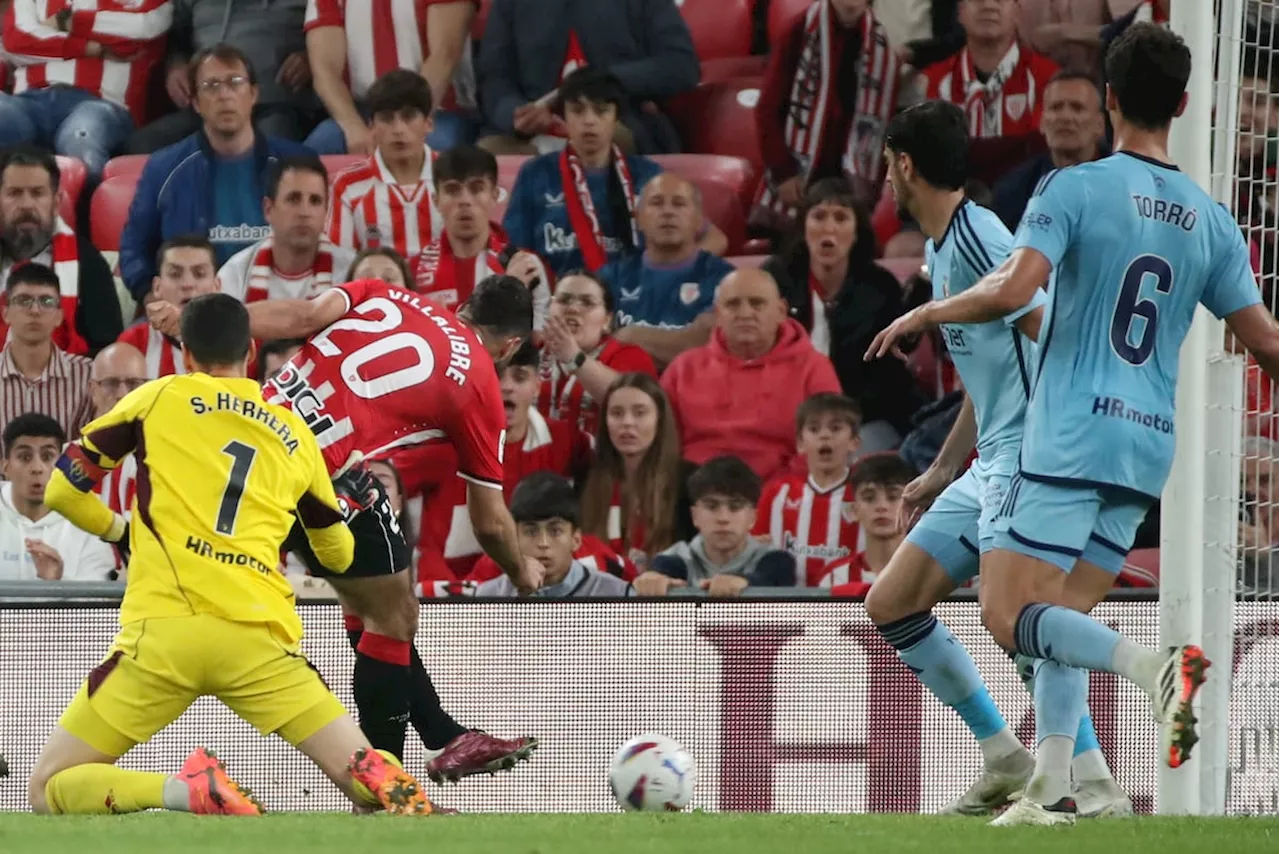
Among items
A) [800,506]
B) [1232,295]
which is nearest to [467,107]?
[800,506]

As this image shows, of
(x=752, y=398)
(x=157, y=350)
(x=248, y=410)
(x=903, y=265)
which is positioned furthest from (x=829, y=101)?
(x=248, y=410)

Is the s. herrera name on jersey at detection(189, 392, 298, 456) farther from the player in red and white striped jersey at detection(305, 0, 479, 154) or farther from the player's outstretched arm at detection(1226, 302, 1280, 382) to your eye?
the player in red and white striped jersey at detection(305, 0, 479, 154)

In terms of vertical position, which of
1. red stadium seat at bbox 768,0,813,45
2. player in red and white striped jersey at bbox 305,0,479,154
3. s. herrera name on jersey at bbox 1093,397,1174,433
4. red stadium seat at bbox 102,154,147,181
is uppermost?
red stadium seat at bbox 768,0,813,45

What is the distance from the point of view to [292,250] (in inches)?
385

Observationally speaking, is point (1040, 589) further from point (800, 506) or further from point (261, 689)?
point (800, 506)

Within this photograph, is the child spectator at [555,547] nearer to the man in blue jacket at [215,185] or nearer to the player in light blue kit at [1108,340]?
the man in blue jacket at [215,185]

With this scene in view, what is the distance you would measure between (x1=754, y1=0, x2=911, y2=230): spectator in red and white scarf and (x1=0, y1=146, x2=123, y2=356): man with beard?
11.2ft

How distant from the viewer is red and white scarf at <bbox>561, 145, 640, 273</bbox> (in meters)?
10.1

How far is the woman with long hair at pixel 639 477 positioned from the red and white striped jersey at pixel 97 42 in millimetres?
4109

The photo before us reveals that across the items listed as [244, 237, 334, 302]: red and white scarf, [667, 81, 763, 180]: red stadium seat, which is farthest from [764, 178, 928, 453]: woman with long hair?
[244, 237, 334, 302]: red and white scarf

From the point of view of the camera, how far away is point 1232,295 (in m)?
5.14

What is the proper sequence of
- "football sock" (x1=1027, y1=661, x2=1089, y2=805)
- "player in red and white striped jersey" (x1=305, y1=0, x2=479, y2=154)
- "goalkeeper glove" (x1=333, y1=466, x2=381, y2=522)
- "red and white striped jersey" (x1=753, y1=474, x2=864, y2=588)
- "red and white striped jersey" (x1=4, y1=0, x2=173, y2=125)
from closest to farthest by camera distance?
"football sock" (x1=1027, y1=661, x2=1089, y2=805) < "goalkeeper glove" (x1=333, y1=466, x2=381, y2=522) < "red and white striped jersey" (x1=753, y1=474, x2=864, y2=588) < "player in red and white striped jersey" (x1=305, y1=0, x2=479, y2=154) < "red and white striped jersey" (x1=4, y1=0, x2=173, y2=125)

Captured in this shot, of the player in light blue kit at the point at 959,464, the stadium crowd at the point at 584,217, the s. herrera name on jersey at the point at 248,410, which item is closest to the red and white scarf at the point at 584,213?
the stadium crowd at the point at 584,217

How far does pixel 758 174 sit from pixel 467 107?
1.68 metres
